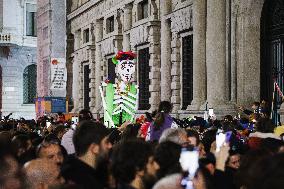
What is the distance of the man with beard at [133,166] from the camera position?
16.0ft

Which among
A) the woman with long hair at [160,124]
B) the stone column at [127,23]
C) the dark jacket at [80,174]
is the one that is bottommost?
the dark jacket at [80,174]

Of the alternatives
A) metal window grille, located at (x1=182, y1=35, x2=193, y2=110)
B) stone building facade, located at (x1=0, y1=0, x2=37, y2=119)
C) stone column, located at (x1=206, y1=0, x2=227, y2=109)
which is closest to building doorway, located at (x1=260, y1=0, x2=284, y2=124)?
stone column, located at (x1=206, y1=0, x2=227, y2=109)

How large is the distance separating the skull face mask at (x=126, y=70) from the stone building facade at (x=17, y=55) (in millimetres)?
36994

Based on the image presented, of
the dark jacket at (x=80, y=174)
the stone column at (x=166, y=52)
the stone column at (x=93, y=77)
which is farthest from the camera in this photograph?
the stone column at (x=93, y=77)

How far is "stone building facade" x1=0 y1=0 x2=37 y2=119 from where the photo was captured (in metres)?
52.4

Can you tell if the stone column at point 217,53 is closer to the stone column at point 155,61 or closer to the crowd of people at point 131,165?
the stone column at point 155,61

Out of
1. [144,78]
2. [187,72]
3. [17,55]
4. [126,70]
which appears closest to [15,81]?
[17,55]

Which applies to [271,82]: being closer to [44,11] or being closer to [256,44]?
[256,44]

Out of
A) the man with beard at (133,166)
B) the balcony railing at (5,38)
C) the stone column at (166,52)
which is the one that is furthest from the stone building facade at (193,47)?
the balcony railing at (5,38)

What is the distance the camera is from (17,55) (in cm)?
5322

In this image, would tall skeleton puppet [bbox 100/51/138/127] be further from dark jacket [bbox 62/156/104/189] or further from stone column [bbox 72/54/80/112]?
stone column [bbox 72/54/80/112]

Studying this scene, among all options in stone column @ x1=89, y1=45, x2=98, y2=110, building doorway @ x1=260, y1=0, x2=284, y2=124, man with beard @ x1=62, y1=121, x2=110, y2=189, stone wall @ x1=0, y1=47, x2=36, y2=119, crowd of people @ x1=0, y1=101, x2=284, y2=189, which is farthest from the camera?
stone wall @ x1=0, y1=47, x2=36, y2=119

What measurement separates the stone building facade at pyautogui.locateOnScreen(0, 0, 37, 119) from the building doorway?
1407 inches

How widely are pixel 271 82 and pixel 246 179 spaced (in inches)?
605
